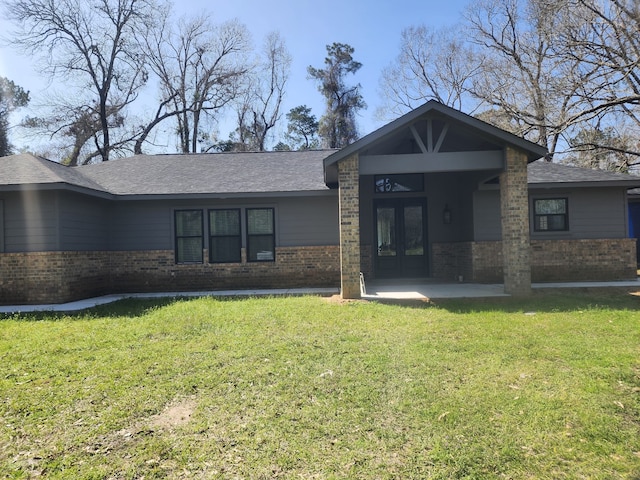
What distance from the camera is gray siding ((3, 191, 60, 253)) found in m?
9.12

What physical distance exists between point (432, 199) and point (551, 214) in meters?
3.22

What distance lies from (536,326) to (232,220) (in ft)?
25.3

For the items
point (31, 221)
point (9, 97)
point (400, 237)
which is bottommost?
point (400, 237)

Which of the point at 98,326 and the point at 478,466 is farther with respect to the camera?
the point at 98,326

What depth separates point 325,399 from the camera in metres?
3.78

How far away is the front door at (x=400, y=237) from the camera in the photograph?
11781 mm

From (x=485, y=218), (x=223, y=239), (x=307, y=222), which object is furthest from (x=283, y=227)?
(x=485, y=218)

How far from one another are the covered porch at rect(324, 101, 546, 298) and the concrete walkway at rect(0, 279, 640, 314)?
2.04 feet

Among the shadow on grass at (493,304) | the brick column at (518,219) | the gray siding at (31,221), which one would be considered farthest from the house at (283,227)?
the shadow on grass at (493,304)

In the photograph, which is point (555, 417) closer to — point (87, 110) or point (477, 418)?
point (477, 418)

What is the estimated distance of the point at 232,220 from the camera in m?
11.1

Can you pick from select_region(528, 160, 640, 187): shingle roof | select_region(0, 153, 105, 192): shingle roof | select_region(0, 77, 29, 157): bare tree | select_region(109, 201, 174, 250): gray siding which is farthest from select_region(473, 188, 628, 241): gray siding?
select_region(0, 77, 29, 157): bare tree

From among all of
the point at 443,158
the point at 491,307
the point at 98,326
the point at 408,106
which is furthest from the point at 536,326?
the point at 408,106

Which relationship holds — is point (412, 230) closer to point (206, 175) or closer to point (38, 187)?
point (206, 175)
